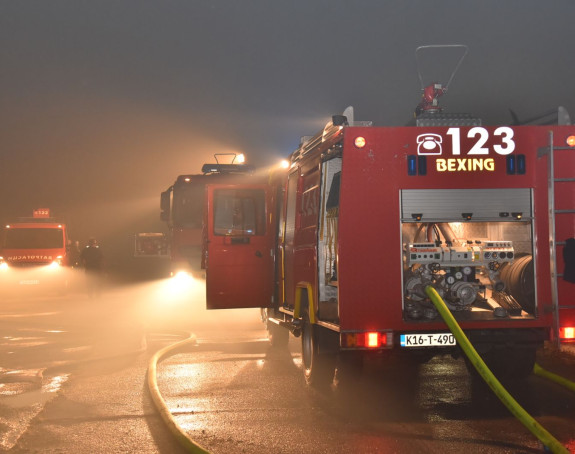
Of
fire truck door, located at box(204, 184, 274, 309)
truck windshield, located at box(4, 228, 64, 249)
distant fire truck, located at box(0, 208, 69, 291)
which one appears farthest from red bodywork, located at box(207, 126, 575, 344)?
truck windshield, located at box(4, 228, 64, 249)

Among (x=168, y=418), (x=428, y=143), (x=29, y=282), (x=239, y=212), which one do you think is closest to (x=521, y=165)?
(x=428, y=143)

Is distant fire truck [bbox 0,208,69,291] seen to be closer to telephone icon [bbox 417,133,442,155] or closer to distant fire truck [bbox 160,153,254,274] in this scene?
distant fire truck [bbox 160,153,254,274]

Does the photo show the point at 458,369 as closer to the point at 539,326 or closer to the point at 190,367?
the point at 539,326

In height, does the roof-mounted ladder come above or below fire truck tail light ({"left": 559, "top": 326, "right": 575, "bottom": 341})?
above

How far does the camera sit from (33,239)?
31406 millimetres

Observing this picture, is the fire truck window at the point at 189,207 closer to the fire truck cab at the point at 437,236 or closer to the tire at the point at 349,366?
the fire truck cab at the point at 437,236

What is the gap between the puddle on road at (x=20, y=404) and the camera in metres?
6.88

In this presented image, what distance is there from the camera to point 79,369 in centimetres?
1052

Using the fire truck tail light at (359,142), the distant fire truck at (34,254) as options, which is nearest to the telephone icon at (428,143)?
the fire truck tail light at (359,142)

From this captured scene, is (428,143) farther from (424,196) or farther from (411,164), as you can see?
(424,196)

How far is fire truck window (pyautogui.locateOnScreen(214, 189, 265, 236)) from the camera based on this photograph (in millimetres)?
11234

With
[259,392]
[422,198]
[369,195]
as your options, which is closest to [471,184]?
[422,198]

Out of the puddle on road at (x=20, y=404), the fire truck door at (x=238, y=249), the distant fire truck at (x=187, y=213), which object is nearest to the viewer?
the puddle on road at (x=20, y=404)

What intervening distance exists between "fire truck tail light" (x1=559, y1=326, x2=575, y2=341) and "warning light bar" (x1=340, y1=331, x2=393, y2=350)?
5.18ft
